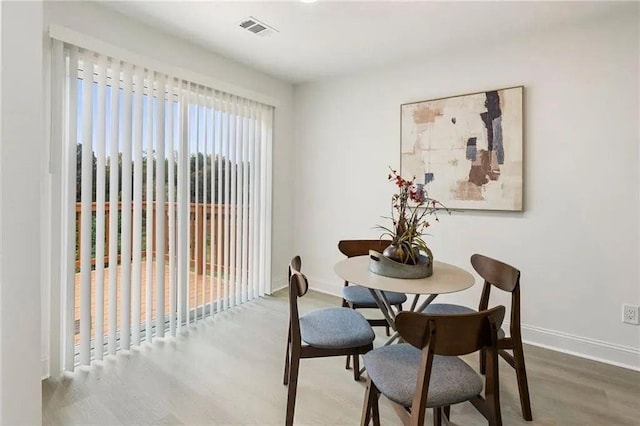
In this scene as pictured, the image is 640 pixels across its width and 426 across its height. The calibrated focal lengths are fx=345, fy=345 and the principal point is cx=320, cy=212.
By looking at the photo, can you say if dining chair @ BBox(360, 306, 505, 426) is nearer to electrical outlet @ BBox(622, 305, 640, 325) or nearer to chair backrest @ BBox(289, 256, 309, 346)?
chair backrest @ BBox(289, 256, 309, 346)

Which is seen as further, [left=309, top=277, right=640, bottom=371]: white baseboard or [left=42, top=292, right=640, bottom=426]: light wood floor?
[left=309, top=277, right=640, bottom=371]: white baseboard

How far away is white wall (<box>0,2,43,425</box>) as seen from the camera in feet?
2.34

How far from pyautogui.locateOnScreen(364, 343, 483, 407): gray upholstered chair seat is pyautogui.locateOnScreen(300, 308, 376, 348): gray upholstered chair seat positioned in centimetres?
20

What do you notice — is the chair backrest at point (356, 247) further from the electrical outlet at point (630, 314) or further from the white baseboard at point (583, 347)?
the electrical outlet at point (630, 314)

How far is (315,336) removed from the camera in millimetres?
1789

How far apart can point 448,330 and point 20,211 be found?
1.27 m

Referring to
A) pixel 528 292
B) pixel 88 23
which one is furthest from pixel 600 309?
pixel 88 23

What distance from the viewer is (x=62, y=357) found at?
2240mm

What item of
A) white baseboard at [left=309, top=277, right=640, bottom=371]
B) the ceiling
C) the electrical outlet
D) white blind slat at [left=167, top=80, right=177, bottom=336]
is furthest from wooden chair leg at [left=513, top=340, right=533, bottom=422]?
white blind slat at [left=167, top=80, right=177, bottom=336]

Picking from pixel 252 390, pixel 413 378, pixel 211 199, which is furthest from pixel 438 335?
pixel 211 199

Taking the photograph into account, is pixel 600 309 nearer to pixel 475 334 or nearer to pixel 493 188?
pixel 493 188

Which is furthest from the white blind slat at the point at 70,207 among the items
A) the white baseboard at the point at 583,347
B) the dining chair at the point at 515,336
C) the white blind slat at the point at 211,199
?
the white baseboard at the point at 583,347

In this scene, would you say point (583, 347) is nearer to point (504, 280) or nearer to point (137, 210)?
point (504, 280)

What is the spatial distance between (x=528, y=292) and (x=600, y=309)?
46 centimetres
